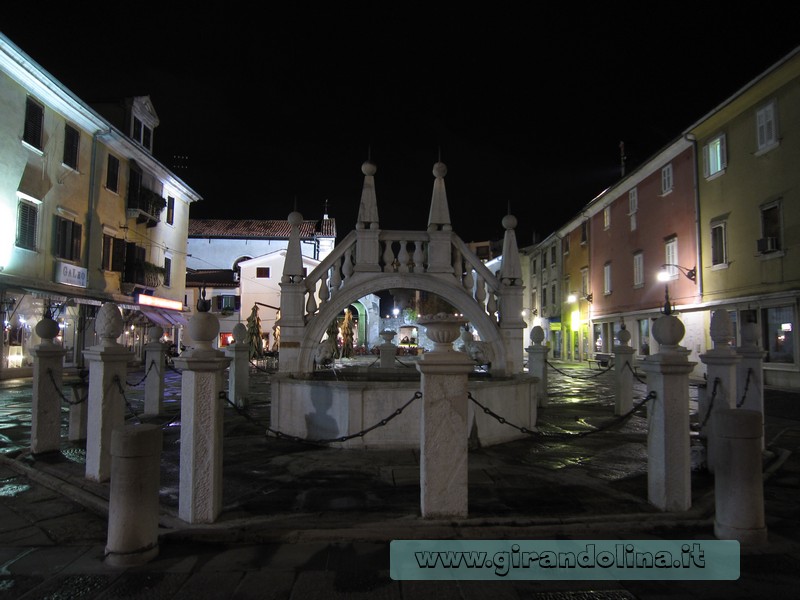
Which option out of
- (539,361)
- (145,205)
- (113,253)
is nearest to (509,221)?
(539,361)

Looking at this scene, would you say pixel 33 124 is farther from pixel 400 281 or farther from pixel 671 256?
pixel 671 256

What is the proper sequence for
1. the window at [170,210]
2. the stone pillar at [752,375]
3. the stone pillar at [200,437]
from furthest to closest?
the window at [170,210], the stone pillar at [752,375], the stone pillar at [200,437]

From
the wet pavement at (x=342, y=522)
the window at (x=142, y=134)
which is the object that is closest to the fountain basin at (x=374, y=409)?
the wet pavement at (x=342, y=522)

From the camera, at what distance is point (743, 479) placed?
13.6 ft

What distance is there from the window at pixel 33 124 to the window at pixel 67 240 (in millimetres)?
2920

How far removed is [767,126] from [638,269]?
32.1 feet

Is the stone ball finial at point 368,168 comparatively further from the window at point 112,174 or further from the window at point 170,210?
the window at point 170,210

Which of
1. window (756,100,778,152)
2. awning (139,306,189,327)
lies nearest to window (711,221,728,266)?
window (756,100,778,152)

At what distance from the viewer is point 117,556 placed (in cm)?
376

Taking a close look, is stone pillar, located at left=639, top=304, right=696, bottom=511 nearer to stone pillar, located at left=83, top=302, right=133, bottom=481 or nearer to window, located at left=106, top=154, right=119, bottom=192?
stone pillar, located at left=83, top=302, right=133, bottom=481

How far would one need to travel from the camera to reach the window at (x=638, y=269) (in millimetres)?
24733

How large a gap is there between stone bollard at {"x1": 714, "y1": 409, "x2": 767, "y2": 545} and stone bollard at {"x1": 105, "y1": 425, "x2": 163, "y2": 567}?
486 cm

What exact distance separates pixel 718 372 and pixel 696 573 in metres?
3.13

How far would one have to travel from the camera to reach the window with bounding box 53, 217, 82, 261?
62.3ft
